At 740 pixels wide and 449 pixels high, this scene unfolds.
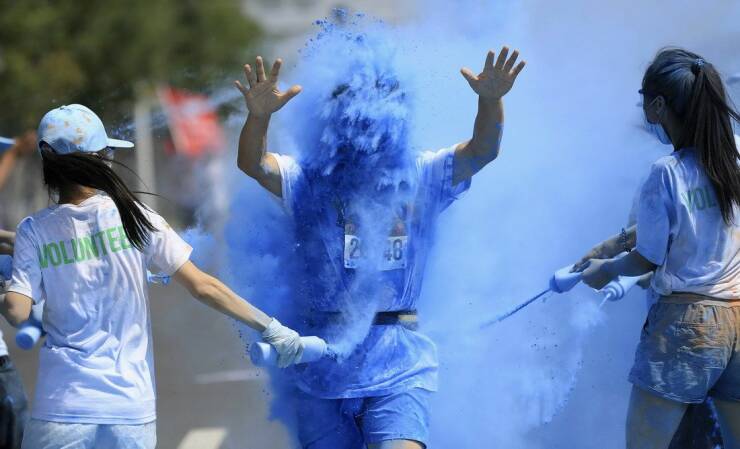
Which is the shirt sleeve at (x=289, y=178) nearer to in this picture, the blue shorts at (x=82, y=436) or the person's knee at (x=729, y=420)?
the blue shorts at (x=82, y=436)

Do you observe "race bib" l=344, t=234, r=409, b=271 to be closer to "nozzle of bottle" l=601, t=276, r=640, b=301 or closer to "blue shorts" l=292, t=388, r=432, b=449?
"blue shorts" l=292, t=388, r=432, b=449

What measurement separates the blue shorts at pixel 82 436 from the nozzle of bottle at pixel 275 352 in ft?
1.30

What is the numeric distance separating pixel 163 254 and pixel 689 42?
244 centimetres

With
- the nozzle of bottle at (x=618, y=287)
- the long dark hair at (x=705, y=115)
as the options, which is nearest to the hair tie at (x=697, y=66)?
the long dark hair at (x=705, y=115)

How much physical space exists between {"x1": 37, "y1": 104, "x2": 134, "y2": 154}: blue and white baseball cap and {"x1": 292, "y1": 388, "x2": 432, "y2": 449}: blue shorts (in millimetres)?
1009

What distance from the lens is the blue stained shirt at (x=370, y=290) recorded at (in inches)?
128

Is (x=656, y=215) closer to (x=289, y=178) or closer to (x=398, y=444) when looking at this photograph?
(x=398, y=444)

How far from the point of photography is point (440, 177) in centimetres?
335

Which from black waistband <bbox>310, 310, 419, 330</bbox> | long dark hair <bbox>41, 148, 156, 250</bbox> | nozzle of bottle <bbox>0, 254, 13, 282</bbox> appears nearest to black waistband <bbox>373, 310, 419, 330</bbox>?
black waistband <bbox>310, 310, 419, 330</bbox>

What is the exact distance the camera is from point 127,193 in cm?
293

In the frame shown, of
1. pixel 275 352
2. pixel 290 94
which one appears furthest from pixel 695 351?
pixel 290 94

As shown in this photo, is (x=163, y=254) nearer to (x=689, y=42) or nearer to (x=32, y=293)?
(x=32, y=293)

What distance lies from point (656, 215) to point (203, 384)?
3.97m

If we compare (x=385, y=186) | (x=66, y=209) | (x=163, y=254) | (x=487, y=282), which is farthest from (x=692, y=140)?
(x=66, y=209)
